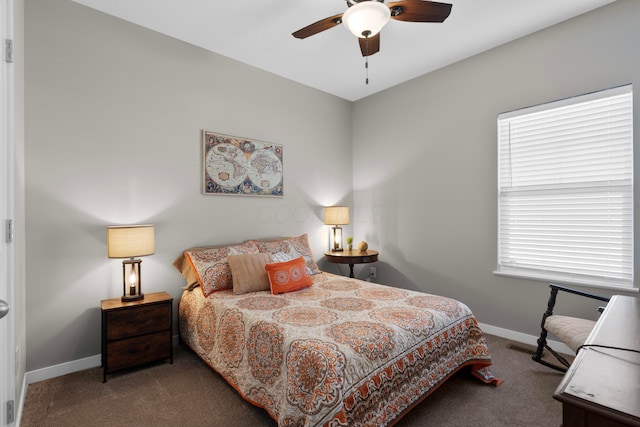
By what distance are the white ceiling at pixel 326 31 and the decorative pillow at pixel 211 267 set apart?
2043mm

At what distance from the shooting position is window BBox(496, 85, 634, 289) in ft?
8.21

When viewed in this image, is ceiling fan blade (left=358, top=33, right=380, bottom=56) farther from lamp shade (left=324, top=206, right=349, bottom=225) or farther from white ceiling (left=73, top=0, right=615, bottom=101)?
lamp shade (left=324, top=206, right=349, bottom=225)

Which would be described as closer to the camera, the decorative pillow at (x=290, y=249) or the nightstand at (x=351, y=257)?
the decorative pillow at (x=290, y=249)

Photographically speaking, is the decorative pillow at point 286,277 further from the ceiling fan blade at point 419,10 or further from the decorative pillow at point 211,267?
the ceiling fan blade at point 419,10

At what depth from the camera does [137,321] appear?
2.44 m

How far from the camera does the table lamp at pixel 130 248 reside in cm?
238

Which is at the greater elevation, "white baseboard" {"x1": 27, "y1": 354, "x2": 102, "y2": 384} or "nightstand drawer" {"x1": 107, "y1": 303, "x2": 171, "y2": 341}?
"nightstand drawer" {"x1": 107, "y1": 303, "x2": 171, "y2": 341}

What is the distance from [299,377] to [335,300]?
36.6 inches

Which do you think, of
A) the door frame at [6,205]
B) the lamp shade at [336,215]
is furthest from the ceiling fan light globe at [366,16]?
the lamp shade at [336,215]

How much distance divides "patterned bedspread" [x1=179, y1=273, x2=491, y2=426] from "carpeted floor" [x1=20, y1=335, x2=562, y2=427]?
148 millimetres

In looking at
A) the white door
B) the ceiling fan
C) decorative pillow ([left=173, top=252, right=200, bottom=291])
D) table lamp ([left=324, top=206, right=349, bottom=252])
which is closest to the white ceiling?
the ceiling fan

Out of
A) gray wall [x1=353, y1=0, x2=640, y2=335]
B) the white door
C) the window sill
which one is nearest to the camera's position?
the white door

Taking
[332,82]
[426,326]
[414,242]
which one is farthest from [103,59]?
[414,242]

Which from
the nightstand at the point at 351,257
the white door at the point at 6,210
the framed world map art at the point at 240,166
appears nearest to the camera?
the white door at the point at 6,210
